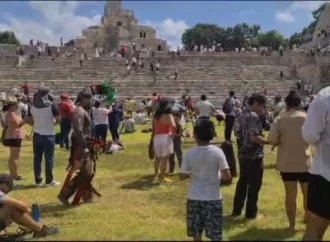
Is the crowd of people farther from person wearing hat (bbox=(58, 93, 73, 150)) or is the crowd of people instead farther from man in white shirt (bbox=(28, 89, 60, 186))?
person wearing hat (bbox=(58, 93, 73, 150))

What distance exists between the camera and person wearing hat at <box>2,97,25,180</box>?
10516 mm

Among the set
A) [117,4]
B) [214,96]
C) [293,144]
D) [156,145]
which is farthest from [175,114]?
[117,4]

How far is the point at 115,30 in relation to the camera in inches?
3351

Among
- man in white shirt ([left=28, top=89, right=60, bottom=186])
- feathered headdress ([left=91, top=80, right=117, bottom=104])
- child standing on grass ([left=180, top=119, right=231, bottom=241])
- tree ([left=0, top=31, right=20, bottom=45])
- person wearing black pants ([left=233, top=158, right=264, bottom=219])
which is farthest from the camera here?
tree ([left=0, top=31, right=20, bottom=45])

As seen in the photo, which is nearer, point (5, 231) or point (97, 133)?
point (5, 231)

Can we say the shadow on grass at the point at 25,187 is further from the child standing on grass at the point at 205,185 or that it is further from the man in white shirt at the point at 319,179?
the man in white shirt at the point at 319,179

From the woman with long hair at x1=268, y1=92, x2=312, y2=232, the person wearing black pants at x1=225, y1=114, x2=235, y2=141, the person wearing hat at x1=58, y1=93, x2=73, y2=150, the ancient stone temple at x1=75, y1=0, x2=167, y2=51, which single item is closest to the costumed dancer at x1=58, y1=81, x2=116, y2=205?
the woman with long hair at x1=268, y1=92, x2=312, y2=232

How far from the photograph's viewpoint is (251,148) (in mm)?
7348

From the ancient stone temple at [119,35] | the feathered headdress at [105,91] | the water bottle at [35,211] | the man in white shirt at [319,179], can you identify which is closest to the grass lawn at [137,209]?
the water bottle at [35,211]

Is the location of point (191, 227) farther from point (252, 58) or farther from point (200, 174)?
point (252, 58)

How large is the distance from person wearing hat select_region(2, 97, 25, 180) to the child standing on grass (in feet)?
18.2

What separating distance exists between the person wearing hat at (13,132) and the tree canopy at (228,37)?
97.4 m

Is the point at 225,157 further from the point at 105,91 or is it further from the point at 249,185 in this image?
the point at 105,91

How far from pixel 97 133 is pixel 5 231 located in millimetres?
7748
